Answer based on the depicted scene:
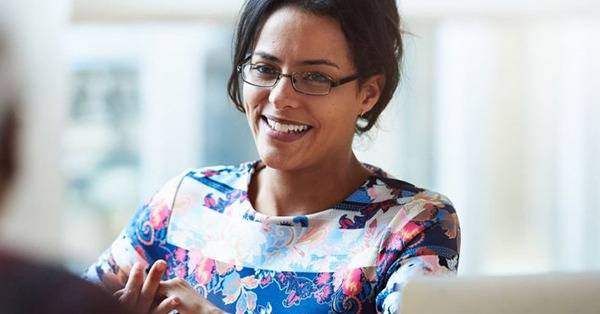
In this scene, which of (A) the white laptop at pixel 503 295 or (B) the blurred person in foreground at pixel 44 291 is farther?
(A) the white laptop at pixel 503 295

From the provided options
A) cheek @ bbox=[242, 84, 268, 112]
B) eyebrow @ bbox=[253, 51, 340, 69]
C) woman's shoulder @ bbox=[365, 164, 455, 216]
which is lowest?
woman's shoulder @ bbox=[365, 164, 455, 216]

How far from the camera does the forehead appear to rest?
1.91 meters

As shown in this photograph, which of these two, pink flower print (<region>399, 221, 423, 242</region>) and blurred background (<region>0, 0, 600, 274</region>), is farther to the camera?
blurred background (<region>0, 0, 600, 274</region>)

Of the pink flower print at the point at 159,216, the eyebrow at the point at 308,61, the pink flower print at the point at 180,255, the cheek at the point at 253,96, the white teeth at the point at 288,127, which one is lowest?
the pink flower print at the point at 180,255

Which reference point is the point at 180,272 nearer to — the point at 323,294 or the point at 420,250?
the point at 323,294

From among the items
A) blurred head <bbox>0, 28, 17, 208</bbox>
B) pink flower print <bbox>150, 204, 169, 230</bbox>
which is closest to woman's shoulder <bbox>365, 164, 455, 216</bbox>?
pink flower print <bbox>150, 204, 169, 230</bbox>

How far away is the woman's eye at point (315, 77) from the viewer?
75.5 inches

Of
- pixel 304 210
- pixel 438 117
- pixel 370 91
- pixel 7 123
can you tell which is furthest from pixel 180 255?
pixel 438 117

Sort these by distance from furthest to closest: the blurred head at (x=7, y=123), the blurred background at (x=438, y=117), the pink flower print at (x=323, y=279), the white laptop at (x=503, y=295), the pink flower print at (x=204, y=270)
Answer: the blurred background at (x=438, y=117), the pink flower print at (x=204, y=270), the pink flower print at (x=323, y=279), the white laptop at (x=503, y=295), the blurred head at (x=7, y=123)

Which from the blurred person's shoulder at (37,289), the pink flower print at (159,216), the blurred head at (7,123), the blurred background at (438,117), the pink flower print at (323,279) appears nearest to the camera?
the blurred head at (7,123)

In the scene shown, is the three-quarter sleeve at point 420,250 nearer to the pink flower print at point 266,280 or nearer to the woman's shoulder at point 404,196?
the woman's shoulder at point 404,196

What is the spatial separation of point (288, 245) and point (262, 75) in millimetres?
328

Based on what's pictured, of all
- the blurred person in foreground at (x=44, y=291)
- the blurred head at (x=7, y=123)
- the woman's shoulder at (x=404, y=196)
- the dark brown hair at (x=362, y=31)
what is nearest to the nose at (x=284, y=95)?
the dark brown hair at (x=362, y=31)

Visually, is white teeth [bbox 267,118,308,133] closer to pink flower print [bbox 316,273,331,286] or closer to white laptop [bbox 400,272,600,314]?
pink flower print [bbox 316,273,331,286]
